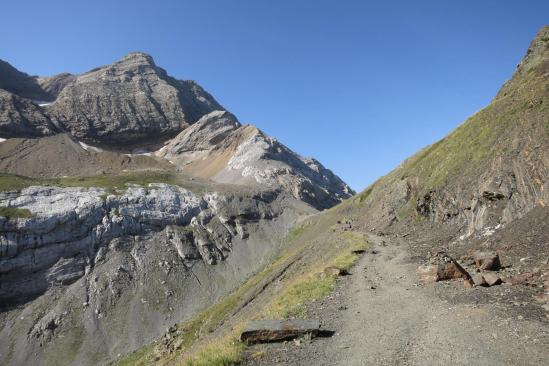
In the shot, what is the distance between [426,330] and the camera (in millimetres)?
14219

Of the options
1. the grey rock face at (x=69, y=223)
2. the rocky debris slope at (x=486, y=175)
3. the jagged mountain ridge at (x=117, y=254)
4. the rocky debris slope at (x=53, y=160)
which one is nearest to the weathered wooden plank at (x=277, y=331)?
the rocky debris slope at (x=486, y=175)

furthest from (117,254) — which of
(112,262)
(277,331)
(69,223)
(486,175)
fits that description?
(277,331)

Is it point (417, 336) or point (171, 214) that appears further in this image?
point (171, 214)

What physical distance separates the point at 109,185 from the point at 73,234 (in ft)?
83.4

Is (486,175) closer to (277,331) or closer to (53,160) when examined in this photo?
(277,331)

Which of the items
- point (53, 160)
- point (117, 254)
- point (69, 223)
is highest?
point (53, 160)

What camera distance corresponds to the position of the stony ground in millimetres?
11820

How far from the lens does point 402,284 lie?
72.4ft

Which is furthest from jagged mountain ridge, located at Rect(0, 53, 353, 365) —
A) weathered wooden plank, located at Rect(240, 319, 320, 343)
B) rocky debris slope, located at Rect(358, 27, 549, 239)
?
weathered wooden plank, located at Rect(240, 319, 320, 343)

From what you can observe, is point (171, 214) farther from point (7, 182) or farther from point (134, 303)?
point (7, 182)

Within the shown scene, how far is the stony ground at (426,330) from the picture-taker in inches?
465

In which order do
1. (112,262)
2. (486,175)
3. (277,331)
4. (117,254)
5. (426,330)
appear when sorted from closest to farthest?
(426,330)
(277,331)
(486,175)
(112,262)
(117,254)

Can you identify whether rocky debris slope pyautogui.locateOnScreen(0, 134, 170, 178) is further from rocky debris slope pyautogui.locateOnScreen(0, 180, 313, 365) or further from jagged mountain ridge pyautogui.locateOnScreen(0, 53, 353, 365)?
rocky debris slope pyautogui.locateOnScreen(0, 180, 313, 365)

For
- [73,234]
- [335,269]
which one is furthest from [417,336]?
[73,234]
